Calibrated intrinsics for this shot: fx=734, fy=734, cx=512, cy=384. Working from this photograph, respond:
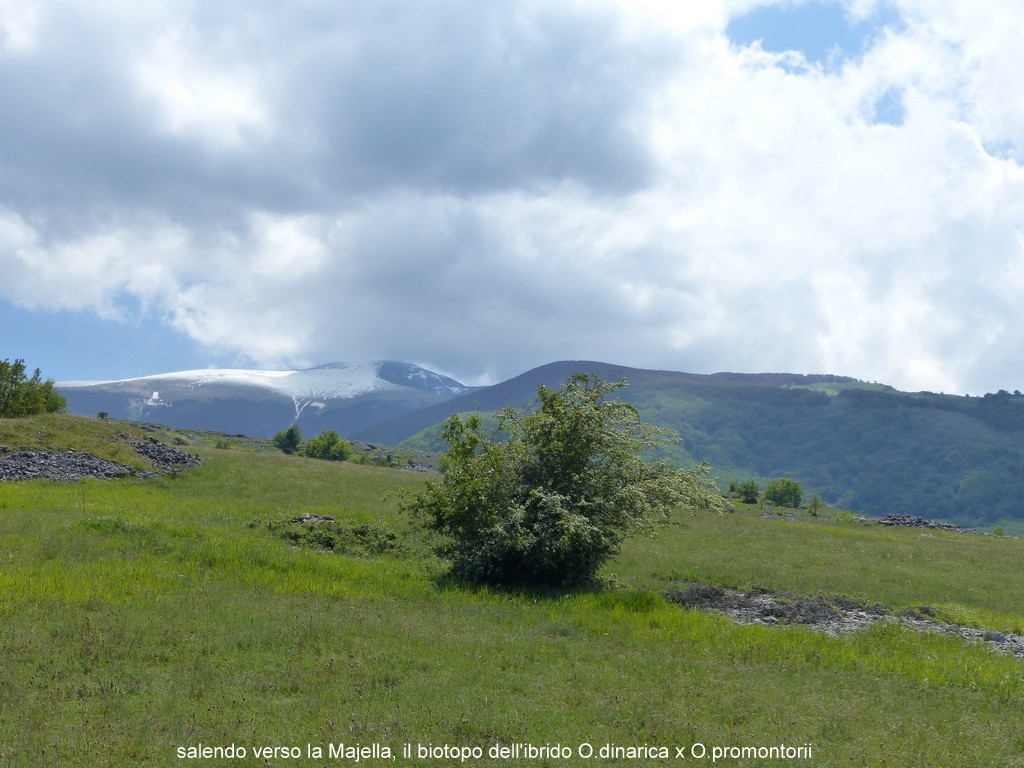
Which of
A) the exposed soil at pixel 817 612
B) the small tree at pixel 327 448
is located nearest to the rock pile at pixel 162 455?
the exposed soil at pixel 817 612

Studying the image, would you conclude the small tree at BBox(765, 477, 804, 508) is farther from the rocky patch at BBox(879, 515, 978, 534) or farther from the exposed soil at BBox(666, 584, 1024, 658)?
the exposed soil at BBox(666, 584, 1024, 658)

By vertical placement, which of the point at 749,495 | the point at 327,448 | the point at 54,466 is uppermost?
the point at 327,448

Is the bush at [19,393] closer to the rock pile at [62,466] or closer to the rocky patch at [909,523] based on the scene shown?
the rock pile at [62,466]

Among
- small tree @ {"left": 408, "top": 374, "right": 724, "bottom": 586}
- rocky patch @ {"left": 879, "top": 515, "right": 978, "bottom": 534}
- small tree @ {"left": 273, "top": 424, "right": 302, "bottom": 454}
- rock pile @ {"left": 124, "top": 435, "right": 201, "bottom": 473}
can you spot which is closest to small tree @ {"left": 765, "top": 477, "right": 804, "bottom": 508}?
rocky patch @ {"left": 879, "top": 515, "right": 978, "bottom": 534}

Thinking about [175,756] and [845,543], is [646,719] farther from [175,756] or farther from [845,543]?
[845,543]

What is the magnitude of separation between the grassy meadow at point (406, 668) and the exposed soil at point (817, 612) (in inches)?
57.3

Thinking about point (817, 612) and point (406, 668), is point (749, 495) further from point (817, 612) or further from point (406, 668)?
point (406, 668)

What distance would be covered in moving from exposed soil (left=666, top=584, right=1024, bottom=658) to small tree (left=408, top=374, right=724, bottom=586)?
3254mm

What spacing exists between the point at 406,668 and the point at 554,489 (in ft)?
42.3

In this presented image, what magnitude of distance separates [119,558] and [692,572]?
Answer: 22.3 meters

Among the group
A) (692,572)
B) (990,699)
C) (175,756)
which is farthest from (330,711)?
(692,572)

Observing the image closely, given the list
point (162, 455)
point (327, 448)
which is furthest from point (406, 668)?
point (327, 448)

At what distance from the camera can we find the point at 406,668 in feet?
45.9

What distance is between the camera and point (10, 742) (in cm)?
952
